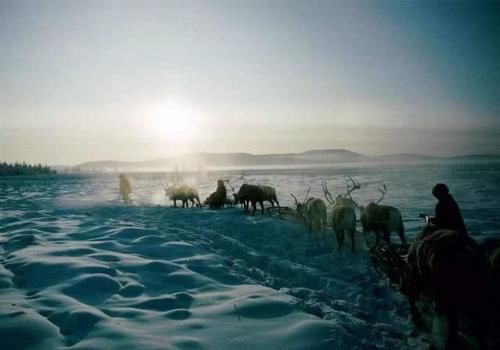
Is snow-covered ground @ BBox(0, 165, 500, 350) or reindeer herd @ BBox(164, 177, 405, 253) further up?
reindeer herd @ BBox(164, 177, 405, 253)

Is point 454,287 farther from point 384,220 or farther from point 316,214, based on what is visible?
point 316,214

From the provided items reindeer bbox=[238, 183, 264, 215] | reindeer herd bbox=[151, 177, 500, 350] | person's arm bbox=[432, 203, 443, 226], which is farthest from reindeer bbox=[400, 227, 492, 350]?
reindeer bbox=[238, 183, 264, 215]

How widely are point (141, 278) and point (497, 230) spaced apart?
11.3m

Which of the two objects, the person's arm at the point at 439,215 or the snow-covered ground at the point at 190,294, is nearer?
the snow-covered ground at the point at 190,294

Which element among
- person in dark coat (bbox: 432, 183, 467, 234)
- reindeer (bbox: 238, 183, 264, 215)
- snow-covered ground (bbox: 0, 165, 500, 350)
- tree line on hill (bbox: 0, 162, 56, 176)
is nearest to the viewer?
snow-covered ground (bbox: 0, 165, 500, 350)

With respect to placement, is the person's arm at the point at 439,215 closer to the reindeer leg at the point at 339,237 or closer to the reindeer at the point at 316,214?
the reindeer leg at the point at 339,237

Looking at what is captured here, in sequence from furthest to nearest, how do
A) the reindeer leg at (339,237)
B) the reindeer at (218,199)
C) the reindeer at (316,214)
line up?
the reindeer at (218,199)
the reindeer at (316,214)
the reindeer leg at (339,237)

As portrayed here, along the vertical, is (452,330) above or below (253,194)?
below

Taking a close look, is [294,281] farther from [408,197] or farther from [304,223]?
[408,197]

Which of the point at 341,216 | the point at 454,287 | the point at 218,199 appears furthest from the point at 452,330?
the point at 218,199

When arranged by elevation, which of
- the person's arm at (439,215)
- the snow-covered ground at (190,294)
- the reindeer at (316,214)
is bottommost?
the snow-covered ground at (190,294)

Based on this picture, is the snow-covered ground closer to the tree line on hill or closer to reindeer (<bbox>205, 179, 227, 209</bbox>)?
reindeer (<bbox>205, 179, 227, 209</bbox>)

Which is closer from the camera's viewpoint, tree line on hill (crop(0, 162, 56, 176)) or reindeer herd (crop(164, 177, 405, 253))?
→ reindeer herd (crop(164, 177, 405, 253))

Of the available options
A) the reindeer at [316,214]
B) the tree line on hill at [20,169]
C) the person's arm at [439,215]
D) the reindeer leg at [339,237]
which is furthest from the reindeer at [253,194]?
the tree line on hill at [20,169]
